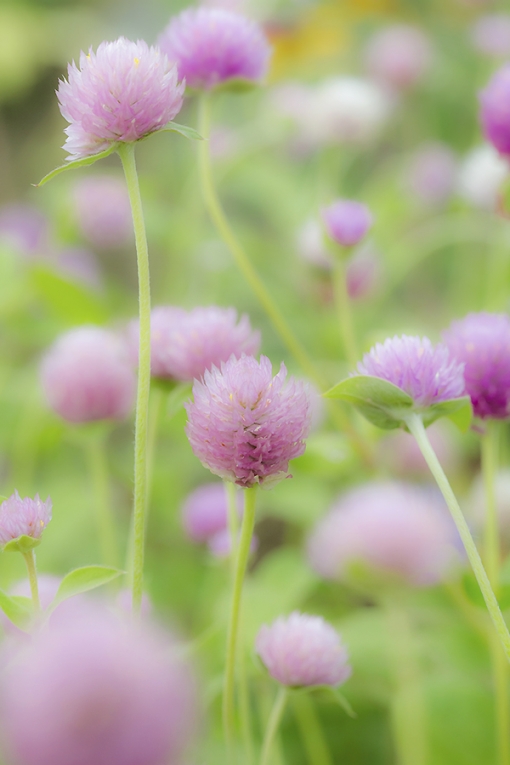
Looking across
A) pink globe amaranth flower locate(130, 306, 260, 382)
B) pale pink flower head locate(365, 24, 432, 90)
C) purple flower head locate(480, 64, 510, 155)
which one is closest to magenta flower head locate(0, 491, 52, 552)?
pink globe amaranth flower locate(130, 306, 260, 382)

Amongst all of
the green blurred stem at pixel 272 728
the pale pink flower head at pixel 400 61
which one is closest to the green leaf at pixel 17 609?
the green blurred stem at pixel 272 728

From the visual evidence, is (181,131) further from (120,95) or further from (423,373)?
(423,373)

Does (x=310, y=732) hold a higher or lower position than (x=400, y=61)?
lower

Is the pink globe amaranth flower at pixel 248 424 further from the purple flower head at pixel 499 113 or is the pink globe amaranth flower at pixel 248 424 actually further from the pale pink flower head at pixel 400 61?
the pale pink flower head at pixel 400 61

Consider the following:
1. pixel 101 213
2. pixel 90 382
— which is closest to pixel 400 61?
pixel 101 213

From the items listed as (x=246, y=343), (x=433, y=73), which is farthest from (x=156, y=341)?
(x=433, y=73)

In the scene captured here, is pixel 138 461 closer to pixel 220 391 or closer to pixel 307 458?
pixel 220 391

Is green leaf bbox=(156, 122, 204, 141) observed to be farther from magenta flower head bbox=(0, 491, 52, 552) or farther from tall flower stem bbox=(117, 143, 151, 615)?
magenta flower head bbox=(0, 491, 52, 552)
